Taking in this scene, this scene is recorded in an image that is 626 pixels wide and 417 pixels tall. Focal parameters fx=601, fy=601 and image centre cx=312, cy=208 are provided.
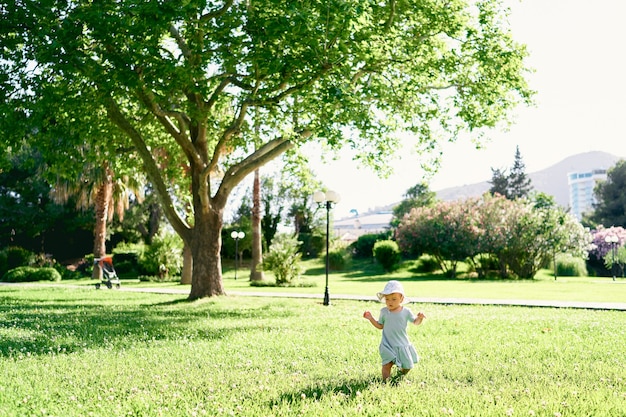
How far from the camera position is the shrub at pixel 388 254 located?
38625mm

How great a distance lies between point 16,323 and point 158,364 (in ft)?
20.1

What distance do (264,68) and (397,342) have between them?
7663mm

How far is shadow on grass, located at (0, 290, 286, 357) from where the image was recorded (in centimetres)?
898

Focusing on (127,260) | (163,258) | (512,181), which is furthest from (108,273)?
(512,181)

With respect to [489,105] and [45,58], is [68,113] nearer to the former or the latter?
[45,58]

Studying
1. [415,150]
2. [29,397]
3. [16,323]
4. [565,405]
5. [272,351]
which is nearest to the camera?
[565,405]

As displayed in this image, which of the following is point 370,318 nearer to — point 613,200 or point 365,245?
point 365,245

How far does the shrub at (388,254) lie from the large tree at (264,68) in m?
20.8

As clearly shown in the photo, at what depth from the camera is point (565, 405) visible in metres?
5.15

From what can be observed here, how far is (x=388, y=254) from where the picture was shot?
38625mm

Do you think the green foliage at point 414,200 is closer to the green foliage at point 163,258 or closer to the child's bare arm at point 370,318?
the green foliage at point 163,258

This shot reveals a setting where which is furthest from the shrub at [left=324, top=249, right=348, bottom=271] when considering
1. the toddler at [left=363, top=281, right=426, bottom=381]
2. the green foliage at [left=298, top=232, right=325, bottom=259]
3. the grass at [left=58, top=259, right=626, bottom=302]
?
the toddler at [left=363, top=281, right=426, bottom=381]

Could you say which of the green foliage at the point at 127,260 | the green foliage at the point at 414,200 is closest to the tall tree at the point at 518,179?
the green foliage at the point at 414,200

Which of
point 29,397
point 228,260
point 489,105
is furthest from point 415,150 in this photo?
point 228,260
